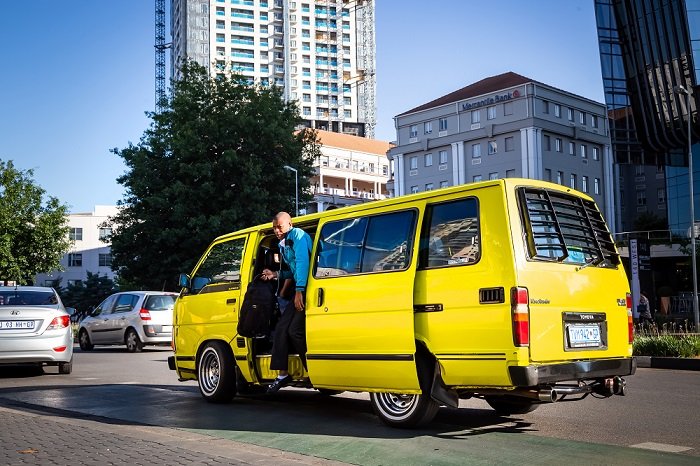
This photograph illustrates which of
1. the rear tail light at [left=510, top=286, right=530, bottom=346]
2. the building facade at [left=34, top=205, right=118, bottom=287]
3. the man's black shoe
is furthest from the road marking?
the building facade at [left=34, top=205, right=118, bottom=287]

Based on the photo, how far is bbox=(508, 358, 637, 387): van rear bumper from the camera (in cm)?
616

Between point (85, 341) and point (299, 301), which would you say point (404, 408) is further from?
point (85, 341)

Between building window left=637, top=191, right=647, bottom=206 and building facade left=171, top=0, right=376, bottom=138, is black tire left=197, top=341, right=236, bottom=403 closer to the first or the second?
building window left=637, top=191, right=647, bottom=206

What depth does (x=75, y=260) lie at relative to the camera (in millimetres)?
102438

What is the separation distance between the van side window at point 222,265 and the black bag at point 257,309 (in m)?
0.71

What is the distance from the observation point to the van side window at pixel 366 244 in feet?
23.6

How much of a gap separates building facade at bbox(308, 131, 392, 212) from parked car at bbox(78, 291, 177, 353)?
90851mm

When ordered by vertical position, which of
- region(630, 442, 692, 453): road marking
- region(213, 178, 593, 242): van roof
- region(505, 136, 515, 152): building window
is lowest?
region(630, 442, 692, 453): road marking

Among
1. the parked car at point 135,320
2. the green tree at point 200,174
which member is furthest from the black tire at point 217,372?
the green tree at point 200,174

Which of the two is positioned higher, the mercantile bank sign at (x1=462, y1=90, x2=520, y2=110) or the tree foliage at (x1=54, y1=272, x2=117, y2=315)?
the mercantile bank sign at (x1=462, y1=90, x2=520, y2=110)

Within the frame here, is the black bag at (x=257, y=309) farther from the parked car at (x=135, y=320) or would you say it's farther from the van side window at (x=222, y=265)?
the parked car at (x=135, y=320)

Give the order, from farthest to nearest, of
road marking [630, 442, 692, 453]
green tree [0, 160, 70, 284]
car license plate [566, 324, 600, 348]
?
green tree [0, 160, 70, 284]
car license plate [566, 324, 600, 348]
road marking [630, 442, 692, 453]

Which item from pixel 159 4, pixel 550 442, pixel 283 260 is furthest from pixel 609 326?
pixel 159 4

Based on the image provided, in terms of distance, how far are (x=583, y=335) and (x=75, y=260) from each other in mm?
102875
